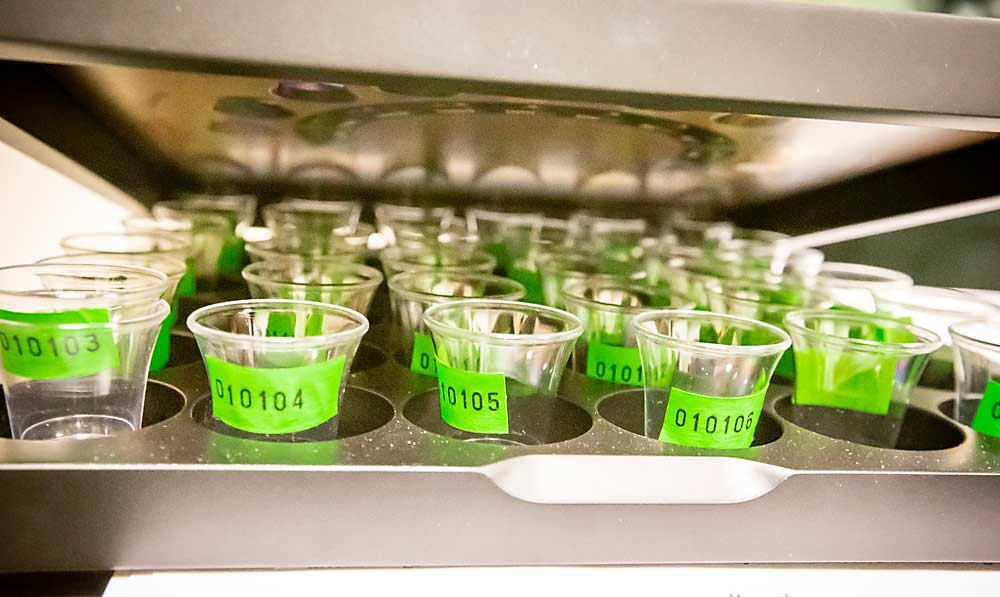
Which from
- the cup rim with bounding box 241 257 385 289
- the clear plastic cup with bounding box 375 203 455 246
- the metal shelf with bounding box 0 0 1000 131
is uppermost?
the metal shelf with bounding box 0 0 1000 131

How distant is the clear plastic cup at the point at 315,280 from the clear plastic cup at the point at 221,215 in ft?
0.85

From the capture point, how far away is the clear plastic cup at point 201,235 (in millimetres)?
1224

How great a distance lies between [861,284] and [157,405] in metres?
0.94

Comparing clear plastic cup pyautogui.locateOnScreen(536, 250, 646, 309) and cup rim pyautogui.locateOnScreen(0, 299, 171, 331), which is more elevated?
cup rim pyautogui.locateOnScreen(0, 299, 171, 331)

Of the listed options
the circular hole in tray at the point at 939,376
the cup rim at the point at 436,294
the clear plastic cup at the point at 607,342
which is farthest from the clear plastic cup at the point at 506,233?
the circular hole in tray at the point at 939,376

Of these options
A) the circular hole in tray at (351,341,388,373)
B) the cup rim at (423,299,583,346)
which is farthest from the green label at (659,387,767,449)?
the circular hole in tray at (351,341,388,373)

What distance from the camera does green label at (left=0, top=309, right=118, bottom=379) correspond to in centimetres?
65

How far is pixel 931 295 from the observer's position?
3.75 feet

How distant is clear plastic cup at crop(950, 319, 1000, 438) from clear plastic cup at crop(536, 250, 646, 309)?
0.40 m

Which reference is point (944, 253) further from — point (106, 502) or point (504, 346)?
point (106, 502)

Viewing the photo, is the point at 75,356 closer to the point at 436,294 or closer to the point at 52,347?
the point at 52,347

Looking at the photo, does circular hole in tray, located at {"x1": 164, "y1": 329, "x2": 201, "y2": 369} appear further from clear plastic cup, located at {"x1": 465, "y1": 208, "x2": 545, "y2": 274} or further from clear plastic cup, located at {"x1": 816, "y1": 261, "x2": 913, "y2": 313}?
clear plastic cup, located at {"x1": 816, "y1": 261, "x2": 913, "y2": 313}

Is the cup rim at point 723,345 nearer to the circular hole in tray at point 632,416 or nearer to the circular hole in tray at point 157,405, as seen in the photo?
the circular hole in tray at point 632,416

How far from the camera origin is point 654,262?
1.31 meters
